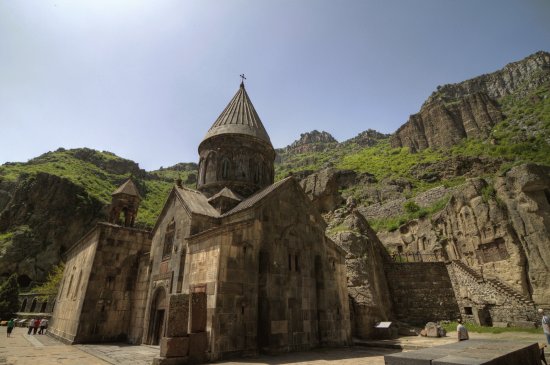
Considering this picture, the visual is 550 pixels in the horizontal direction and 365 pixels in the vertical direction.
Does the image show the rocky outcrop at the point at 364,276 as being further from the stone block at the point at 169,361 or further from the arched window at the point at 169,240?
the stone block at the point at 169,361

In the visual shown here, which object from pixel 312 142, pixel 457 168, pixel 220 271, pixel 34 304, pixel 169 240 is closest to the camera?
pixel 220 271

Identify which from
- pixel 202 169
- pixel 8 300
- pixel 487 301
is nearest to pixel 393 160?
pixel 487 301

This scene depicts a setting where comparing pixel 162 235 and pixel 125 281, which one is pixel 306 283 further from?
pixel 125 281

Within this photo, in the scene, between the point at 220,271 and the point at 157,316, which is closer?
the point at 220,271

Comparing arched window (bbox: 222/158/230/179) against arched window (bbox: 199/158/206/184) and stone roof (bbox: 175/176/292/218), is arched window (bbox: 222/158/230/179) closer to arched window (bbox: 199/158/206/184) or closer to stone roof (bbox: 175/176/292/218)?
arched window (bbox: 199/158/206/184)

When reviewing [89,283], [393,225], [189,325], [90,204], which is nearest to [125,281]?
[89,283]

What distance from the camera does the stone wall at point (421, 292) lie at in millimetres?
17016

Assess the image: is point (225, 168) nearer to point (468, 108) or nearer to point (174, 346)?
point (174, 346)

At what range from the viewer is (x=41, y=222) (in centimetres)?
3412

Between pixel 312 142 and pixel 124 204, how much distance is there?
100074mm

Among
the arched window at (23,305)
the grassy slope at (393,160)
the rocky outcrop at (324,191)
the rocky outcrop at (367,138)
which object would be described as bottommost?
the arched window at (23,305)

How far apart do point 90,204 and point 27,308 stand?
14.6 metres

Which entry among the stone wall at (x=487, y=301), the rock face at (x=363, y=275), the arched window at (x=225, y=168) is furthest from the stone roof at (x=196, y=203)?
the stone wall at (x=487, y=301)

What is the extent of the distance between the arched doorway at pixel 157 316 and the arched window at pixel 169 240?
1.38 meters
